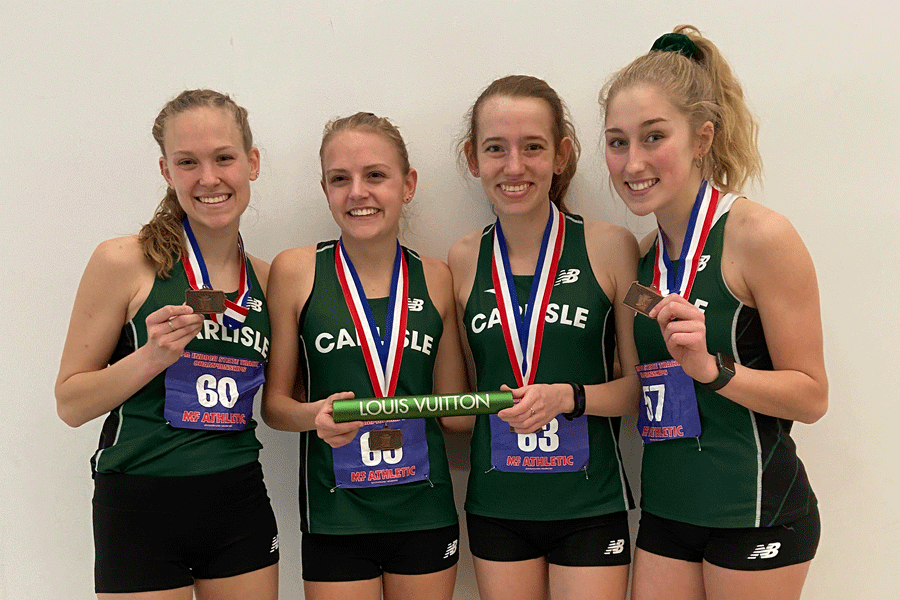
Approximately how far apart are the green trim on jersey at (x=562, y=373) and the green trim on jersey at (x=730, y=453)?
294mm

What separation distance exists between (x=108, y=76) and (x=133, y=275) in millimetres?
1268

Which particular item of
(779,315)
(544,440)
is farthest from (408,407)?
(779,315)

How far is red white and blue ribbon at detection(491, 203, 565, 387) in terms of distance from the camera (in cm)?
242

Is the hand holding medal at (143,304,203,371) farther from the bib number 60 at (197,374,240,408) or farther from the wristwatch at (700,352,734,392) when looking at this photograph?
the wristwatch at (700,352,734,392)

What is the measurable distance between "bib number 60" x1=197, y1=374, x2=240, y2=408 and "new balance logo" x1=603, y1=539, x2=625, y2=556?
1353 millimetres

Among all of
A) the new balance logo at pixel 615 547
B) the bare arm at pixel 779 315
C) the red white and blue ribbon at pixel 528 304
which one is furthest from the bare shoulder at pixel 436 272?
the new balance logo at pixel 615 547

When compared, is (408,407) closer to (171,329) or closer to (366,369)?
(366,369)

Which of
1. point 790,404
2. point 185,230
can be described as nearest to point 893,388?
point 790,404

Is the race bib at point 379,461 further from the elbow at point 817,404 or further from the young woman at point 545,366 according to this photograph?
the elbow at point 817,404

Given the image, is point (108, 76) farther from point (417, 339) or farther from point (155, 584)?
point (155, 584)

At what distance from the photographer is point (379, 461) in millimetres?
2369

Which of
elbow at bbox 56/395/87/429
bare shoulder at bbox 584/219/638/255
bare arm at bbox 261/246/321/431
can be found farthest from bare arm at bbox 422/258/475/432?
elbow at bbox 56/395/87/429

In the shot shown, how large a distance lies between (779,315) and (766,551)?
69cm

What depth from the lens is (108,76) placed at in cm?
302
